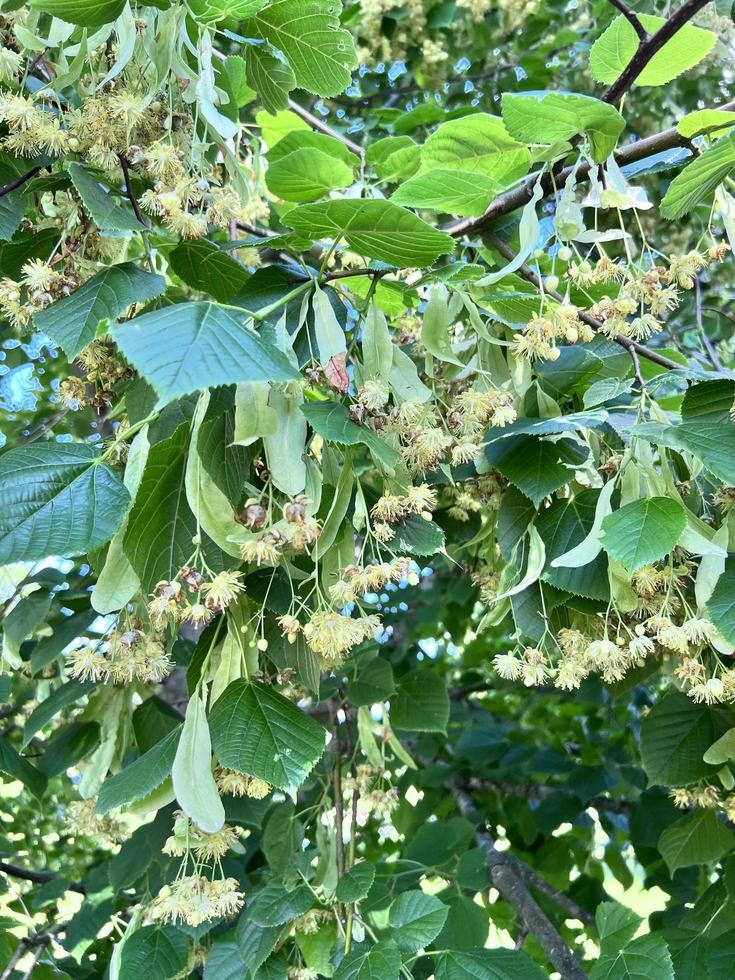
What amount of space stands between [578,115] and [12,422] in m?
2.57

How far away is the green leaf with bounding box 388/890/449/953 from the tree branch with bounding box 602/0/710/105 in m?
1.18

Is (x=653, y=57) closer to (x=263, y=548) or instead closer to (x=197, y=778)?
(x=263, y=548)

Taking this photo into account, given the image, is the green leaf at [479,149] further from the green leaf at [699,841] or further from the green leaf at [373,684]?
the green leaf at [699,841]

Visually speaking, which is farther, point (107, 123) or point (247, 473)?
point (107, 123)

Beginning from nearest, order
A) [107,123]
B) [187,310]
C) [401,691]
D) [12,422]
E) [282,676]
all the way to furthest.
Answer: [187,310] → [107,123] → [282,676] → [401,691] → [12,422]

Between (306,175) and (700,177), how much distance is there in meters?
0.52

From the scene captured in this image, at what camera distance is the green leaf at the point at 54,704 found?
1.68 meters

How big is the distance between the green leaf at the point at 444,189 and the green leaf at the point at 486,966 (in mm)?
1114

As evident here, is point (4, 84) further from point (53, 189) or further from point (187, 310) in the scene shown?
point (187, 310)

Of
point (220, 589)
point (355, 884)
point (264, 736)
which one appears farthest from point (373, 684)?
point (220, 589)

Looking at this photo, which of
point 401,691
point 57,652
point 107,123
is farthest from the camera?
point 401,691

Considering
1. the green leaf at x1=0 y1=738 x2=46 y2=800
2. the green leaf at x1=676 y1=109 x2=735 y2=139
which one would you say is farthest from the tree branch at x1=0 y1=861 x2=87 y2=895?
the green leaf at x1=676 y1=109 x2=735 y2=139

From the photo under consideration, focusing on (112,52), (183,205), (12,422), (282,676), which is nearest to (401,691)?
(282,676)

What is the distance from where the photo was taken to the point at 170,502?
1.04 metres
